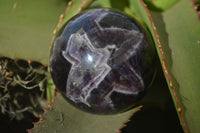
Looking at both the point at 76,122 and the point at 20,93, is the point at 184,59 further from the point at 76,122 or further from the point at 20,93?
the point at 20,93

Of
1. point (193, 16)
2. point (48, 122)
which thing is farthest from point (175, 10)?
point (48, 122)

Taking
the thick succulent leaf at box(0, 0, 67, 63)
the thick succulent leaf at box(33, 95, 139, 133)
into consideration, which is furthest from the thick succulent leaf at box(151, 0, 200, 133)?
the thick succulent leaf at box(0, 0, 67, 63)

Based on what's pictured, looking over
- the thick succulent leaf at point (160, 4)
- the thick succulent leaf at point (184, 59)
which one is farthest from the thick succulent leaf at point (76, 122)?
the thick succulent leaf at point (160, 4)

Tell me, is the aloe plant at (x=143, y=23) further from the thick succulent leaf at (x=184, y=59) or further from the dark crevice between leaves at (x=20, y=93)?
the dark crevice between leaves at (x=20, y=93)

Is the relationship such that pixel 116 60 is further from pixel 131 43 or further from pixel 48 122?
pixel 48 122

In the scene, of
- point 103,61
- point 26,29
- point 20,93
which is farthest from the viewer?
point 20,93

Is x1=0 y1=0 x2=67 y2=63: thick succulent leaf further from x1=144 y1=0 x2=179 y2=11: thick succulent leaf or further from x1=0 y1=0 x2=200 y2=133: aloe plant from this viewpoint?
x1=144 y1=0 x2=179 y2=11: thick succulent leaf

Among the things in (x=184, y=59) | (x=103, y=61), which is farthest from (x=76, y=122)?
(x=184, y=59)
